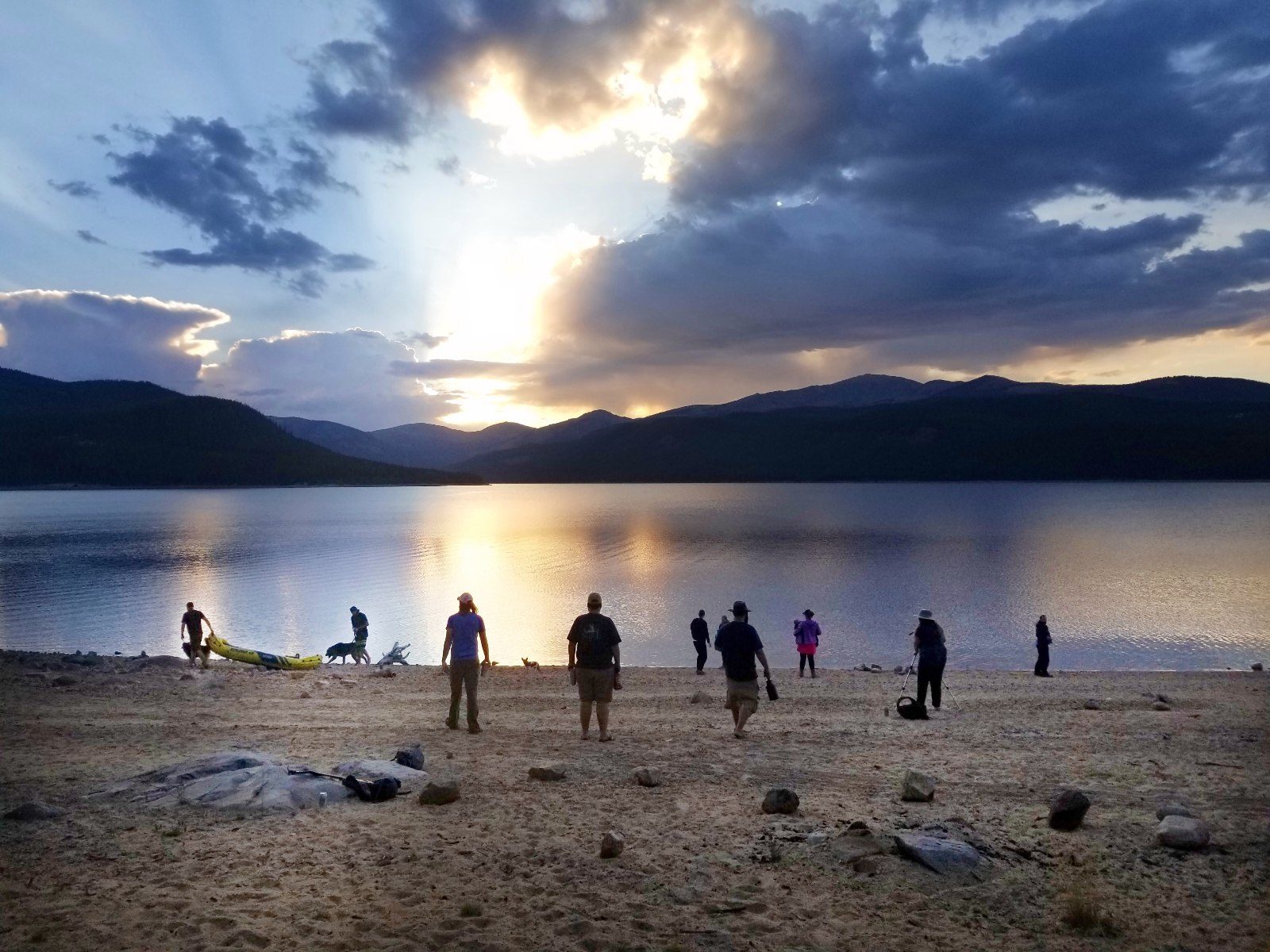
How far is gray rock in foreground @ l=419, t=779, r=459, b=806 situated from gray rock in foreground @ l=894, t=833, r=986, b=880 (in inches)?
178

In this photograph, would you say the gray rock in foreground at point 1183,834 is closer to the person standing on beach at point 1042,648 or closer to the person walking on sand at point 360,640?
the person standing on beach at point 1042,648

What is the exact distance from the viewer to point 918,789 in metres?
8.64

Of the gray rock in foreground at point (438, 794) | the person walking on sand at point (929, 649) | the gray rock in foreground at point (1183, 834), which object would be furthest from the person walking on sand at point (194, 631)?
the gray rock in foreground at point (1183, 834)

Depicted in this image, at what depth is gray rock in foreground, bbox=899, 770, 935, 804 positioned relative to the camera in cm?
859

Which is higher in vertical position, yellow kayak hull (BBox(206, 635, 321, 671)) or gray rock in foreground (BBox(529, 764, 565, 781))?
gray rock in foreground (BBox(529, 764, 565, 781))

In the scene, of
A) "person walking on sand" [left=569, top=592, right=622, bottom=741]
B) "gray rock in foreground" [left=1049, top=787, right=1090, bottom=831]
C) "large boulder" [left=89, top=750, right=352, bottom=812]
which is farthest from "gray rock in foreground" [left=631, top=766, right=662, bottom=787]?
"gray rock in foreground" [left=1049, top=787, right=1090, bottom=831]

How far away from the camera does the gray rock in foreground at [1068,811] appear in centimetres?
764

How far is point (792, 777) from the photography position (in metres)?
9.71

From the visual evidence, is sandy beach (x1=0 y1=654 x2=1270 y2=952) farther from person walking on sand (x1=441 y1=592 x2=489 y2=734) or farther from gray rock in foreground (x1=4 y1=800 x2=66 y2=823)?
person walking on sand (x1=441 y1=592 x2=489 y2=734)

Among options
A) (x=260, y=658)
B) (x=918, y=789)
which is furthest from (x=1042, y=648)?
(x=260, y=658)

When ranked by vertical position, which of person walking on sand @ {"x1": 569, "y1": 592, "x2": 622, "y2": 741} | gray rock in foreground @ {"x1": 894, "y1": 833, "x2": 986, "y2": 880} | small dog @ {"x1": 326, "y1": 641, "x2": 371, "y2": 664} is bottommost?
small dog @ {"x1": 326, "y1": 641, "x2": 371, "y2": 664}

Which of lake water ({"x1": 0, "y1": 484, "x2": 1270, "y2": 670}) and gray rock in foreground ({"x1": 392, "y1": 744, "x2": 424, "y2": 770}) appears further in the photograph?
lake water ({"x1": 0, "y1": 484, "x2": 1270, "y2": 670})

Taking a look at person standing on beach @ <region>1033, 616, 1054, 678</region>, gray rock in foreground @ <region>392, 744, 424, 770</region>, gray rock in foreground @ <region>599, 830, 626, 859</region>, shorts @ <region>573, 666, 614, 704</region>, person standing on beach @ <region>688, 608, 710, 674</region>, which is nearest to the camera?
gray rock in foreground @ <region>599, 830, 626, 859</region>

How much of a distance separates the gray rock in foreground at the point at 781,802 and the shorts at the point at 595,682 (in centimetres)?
351
